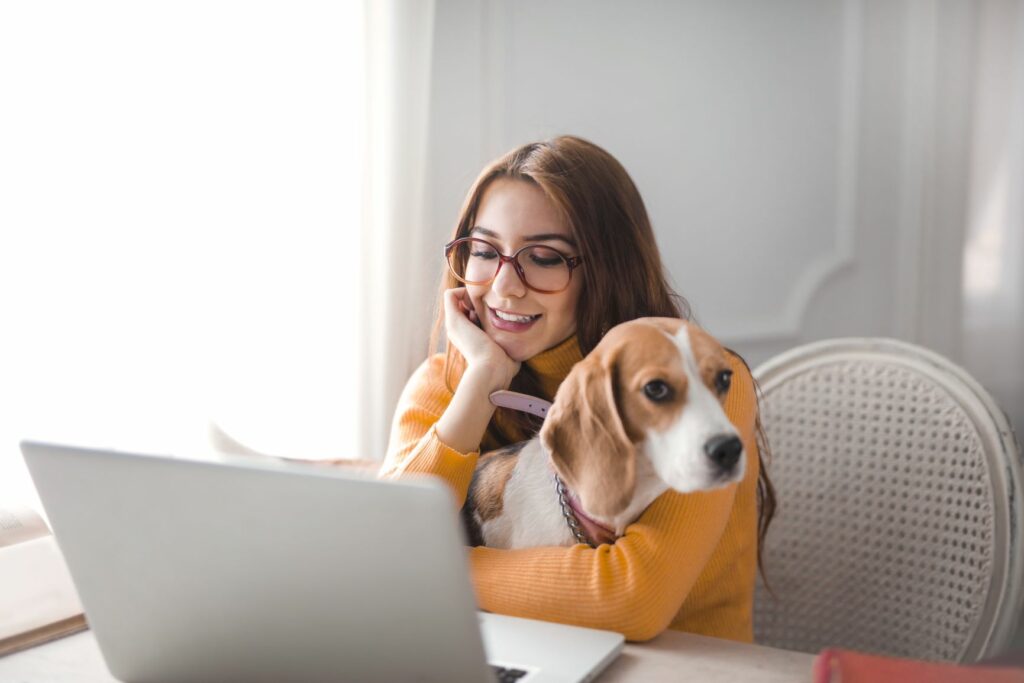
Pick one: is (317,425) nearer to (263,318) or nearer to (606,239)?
(263,318)

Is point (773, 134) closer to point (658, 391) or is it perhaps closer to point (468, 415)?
point (468, 415)

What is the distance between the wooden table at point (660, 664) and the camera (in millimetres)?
946

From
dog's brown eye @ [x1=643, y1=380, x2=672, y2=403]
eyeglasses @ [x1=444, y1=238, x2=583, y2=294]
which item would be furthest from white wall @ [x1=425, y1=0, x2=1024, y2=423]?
dog's brown eye @ [x1=643, y1=380, x2=672, y2=403]

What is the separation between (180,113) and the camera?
1.68 m

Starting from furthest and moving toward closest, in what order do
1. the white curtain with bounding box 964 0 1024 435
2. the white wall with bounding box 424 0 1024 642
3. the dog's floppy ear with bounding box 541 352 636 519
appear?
the white curtain with bounding box 964 0 1024 435 → the white wall with bounding box 424 0 1024 642 → the dog's floppy ear with bounding box 541 352 636 519

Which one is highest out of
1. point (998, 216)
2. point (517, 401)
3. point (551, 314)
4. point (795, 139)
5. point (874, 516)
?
point (795, 139)

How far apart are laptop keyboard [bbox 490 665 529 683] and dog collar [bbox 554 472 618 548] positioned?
0.23m

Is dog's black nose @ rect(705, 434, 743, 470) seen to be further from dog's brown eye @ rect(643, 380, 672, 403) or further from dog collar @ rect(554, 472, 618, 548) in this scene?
dog collar @ rect(554, 472, 618, 548)

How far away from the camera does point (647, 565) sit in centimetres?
107

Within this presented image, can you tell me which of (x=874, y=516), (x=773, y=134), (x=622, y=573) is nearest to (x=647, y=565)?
(x=622, y=573)

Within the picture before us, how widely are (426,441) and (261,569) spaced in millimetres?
511

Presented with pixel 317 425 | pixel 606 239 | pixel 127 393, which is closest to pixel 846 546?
pixel 606 239

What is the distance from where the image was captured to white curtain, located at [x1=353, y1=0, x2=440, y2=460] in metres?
1.92

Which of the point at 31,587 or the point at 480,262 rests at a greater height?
the point at 480,262
